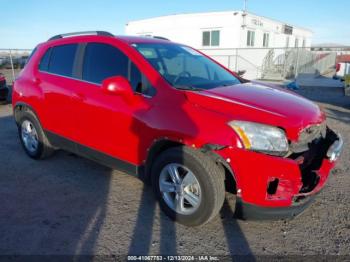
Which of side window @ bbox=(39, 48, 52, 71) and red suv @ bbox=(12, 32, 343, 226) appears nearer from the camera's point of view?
red suv @ bbox=(12, 32, 343, 226)

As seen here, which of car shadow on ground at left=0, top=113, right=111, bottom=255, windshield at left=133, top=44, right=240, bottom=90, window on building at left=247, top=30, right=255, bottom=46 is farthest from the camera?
window on building at left=247, top=30, right=255, bottom=46

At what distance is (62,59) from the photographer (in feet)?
13.7

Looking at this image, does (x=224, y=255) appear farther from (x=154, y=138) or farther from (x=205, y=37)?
(x=205, y=37)

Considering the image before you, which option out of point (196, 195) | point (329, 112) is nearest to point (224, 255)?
point (196, 195)

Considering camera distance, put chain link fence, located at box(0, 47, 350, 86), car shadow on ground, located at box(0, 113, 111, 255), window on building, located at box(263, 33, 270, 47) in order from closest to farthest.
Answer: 1. car shadow on ground, located at box(0, 113, 111, 255)
2. chain link fence, located at box(0, 47, 350, 86)
3. window on building, located at box(263, 33, 270, 47)

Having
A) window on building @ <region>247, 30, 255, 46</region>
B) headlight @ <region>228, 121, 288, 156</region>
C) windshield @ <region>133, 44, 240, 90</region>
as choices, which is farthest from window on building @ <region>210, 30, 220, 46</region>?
headlight @ <region>228, 121, 288, 156</region>

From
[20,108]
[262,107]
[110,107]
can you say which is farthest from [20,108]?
[262,107]

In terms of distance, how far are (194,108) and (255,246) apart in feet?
4.54

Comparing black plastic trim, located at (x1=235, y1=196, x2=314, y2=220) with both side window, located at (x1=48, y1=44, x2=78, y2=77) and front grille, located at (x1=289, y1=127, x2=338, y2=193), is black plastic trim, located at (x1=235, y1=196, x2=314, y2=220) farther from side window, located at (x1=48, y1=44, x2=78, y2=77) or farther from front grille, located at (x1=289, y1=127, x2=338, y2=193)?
side window, located at (x1=48, y1=44, x2=78, y2=77)

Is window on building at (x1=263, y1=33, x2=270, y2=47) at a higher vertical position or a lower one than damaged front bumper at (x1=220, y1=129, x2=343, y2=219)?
higher

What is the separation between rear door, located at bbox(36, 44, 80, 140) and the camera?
3920 mm

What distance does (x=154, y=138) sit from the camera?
3074 millimetres

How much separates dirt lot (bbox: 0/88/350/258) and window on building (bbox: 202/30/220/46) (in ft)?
56.9

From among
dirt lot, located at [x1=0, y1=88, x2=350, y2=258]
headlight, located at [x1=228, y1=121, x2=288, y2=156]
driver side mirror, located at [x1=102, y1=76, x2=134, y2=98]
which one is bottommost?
dirt lot, located at [x1=0, y1=88, x2=350, y2=258]
